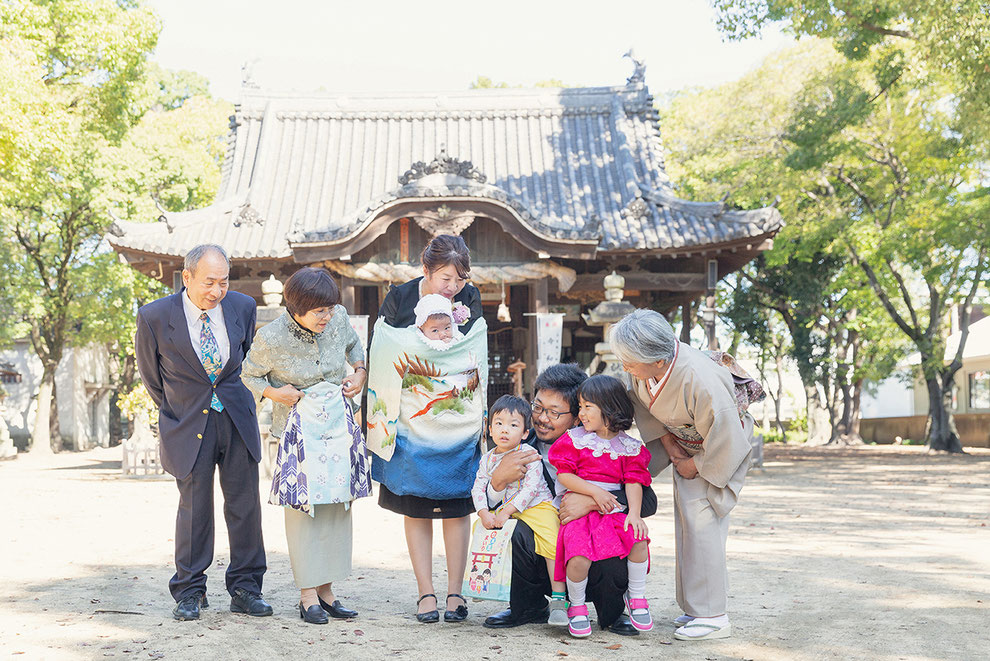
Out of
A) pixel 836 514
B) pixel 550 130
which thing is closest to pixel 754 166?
pixel 550 130

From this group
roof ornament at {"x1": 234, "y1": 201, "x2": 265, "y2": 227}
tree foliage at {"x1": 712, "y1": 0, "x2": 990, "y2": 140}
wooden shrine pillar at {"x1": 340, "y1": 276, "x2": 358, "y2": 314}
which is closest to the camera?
tree foliage at {"x1": 712, "y1": 0, "x2": 990, "y2": 140}

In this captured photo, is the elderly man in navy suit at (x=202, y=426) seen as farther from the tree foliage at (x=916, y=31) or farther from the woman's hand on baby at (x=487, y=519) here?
the tree foliage at (x=916, y=31)

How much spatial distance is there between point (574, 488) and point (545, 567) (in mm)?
432

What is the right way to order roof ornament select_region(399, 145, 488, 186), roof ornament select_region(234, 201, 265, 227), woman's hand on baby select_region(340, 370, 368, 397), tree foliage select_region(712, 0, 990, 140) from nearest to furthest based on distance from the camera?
1. woman's hand on baby select_region(340, 370, 368, 397)
2. tree foliage select_region(712, 0, 990, 140)
3. roof ornament select_region(399, 145, 488, 186)
4. roof ornament select_region(234, 201, 265, 227)

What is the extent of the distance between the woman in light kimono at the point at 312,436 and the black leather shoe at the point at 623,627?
3.83ft

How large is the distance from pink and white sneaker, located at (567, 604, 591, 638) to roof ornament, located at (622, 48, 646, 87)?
12604mm

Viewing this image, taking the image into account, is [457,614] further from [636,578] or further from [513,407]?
[513,407]

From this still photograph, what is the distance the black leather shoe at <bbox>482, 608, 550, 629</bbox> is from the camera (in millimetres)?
3840

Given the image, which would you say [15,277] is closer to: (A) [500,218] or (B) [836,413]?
(A) [500,218]

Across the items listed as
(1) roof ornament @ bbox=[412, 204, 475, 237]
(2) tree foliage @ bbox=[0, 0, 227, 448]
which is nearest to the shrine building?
(1) roof ornament @ bbox=[412, 204, 475, 237]

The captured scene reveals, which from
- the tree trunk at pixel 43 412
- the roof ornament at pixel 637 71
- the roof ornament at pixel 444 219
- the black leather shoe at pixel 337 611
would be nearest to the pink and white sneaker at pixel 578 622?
the black leather shoe at pixel 337 611

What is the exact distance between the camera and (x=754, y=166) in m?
18.8

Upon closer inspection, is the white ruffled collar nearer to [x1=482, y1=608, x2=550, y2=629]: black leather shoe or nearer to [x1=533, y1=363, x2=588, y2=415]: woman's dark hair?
[x1=533, y1=363, x2=588, y2=415]: woman's dark hair

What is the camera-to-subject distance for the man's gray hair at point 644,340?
11.8ft
